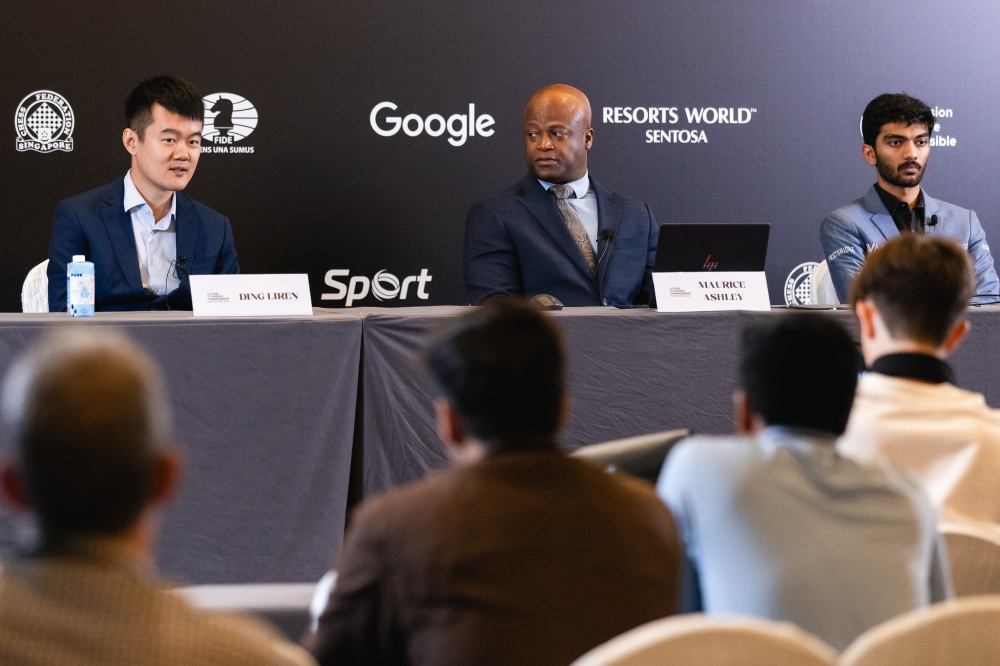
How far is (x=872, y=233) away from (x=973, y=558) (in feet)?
8.42

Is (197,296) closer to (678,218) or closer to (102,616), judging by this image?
(102,616)

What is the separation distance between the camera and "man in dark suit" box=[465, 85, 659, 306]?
3.55 meters

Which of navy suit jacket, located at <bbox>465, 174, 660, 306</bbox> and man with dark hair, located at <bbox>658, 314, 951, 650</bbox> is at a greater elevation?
navy suit jacket, located at <bbox>465, 174, 660, 306</bbox>

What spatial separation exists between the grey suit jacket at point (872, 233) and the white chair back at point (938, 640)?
2.68 metres

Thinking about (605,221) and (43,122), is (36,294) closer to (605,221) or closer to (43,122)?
(43,122)

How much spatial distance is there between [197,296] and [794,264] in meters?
2.80

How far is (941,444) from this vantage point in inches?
62.9

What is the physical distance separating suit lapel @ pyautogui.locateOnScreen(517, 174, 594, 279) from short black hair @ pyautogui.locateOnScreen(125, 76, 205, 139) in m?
1.11

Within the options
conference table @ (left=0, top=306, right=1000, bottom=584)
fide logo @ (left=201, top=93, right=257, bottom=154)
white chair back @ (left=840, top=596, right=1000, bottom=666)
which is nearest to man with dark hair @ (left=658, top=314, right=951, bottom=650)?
white chair back @ (left=840, top=596, right=1000, bottom=666)

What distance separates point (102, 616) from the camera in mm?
784

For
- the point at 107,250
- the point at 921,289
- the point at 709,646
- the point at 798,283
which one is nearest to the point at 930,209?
the point at 798,283

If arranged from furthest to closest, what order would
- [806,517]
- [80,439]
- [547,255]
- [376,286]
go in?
1. [376,286]
2. [547,255]
3. [806,517]
4. [80,439]

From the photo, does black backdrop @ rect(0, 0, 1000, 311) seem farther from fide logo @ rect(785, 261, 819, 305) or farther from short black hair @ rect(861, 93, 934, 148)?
short black hair @ rect(861, 93, 934, 148)

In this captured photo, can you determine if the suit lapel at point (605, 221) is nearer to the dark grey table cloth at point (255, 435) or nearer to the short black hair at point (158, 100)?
Answer: the dark grey table cloth at point (255, 435)
